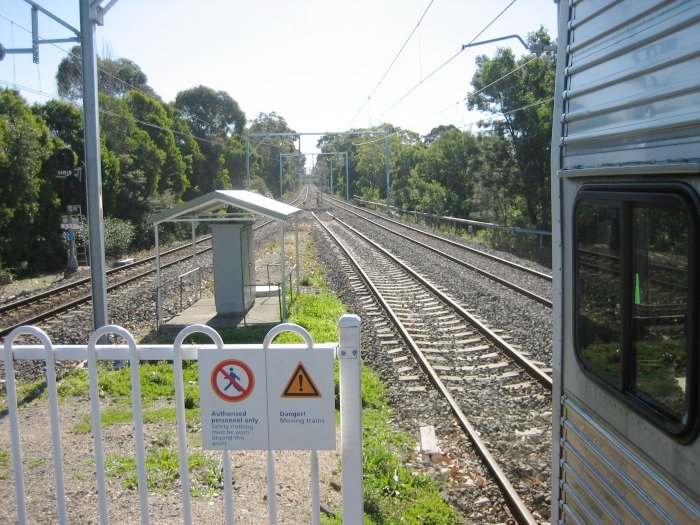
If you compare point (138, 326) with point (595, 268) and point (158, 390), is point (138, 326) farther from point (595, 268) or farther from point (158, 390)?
point (595, 268)

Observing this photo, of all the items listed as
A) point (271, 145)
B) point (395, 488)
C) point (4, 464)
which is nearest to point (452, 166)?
point (395, 488)

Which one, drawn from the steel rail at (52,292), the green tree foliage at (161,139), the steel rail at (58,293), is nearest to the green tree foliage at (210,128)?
the green tree foliage at (161,139)

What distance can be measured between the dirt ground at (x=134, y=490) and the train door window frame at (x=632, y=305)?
3.01 metres

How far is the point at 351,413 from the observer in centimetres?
329

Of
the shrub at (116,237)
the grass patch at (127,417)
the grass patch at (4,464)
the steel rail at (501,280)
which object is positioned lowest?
the grass patch at (127,417)

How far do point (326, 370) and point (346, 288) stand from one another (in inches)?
539

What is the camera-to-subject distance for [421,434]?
23.0 ft

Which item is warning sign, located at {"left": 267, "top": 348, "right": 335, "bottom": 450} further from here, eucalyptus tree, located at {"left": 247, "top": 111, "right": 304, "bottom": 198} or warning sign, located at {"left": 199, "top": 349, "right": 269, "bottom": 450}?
eucalyptus tree, located at {"left": 247, "top": 111, "right": 304, "bottom": 198}

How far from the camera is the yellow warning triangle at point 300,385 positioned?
3256 mm

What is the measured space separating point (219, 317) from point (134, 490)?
8162mm

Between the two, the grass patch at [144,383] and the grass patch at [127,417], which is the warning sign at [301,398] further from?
the grass patch at [144,383]

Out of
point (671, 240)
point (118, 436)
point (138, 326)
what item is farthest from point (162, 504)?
point (138, 326)

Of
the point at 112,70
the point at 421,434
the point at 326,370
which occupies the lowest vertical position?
the point at 421,434

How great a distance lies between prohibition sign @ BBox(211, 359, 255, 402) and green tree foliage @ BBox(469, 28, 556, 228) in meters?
30.5
